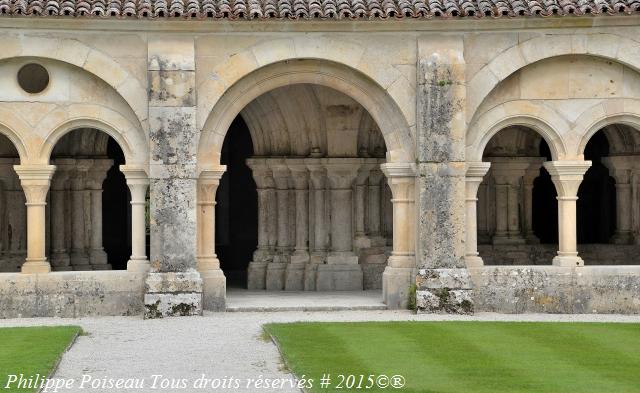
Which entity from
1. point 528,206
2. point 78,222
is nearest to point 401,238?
point 528,206

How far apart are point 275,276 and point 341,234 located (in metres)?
1.35

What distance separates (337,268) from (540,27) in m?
5.77

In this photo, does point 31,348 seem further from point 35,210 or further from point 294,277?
point 294,277

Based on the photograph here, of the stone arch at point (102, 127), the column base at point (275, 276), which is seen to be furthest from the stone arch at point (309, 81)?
the column base at point (275, 276)

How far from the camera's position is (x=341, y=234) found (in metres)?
25.1

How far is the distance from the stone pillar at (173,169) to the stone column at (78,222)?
4.70 meters

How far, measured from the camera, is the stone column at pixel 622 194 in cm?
2586

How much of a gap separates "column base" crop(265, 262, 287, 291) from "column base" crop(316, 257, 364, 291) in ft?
2.19

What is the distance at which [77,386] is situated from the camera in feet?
49.0

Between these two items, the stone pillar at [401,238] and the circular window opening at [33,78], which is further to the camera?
the stone pillar at [401,238]

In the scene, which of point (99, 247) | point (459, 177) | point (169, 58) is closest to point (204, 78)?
point (169, 58)

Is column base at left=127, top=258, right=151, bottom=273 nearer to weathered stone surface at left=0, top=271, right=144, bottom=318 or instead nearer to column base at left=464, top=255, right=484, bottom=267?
weathered stone surface at left=0, top=271, right=144, bottom=318

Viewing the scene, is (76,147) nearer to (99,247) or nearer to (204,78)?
(99,247)

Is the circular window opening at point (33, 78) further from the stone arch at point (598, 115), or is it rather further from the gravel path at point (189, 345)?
the stone arch at point (598, 115)
